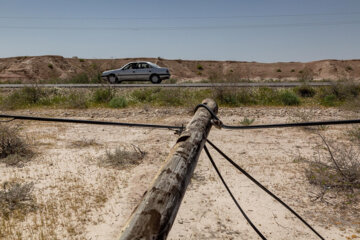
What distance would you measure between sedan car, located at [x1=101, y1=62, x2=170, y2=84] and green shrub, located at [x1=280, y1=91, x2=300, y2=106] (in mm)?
8763

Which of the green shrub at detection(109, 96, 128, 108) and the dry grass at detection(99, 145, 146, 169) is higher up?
the green shrub at detection(109, 96, 128, 108)

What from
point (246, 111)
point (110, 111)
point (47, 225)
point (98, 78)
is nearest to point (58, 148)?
point (47, 225)

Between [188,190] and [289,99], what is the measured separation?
1017cm

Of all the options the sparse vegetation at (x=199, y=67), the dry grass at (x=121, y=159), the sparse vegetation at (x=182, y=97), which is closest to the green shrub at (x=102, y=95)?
the sparse vegetation at (x=182, y=97)

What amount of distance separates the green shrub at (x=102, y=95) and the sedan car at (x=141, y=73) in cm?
571

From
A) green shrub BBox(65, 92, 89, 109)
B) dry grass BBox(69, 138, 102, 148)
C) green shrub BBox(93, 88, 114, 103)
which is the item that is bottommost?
dry grass BBox(69, 138, 102, 148)

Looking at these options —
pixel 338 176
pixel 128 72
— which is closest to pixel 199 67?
pixel 128 72

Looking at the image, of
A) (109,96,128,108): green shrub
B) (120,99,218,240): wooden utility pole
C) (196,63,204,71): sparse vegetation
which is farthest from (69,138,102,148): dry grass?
(196,63,204,71): sparse vegetation

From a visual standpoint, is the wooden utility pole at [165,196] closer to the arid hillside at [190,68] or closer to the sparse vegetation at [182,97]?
the sparse vegetation at [182,97]

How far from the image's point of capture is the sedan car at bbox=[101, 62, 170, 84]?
20.6 metres

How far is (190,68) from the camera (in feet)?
164

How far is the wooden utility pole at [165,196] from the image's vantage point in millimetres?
1656

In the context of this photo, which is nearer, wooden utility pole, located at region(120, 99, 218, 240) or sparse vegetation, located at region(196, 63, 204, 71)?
wooden utility pole, located at region(120, 99, 218, 240)

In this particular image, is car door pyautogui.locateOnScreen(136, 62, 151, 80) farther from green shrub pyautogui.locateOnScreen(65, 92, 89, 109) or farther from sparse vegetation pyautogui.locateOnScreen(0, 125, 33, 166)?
sparse vegetation pyautogui.locateOnScreen(0, 125, 33, 166)
